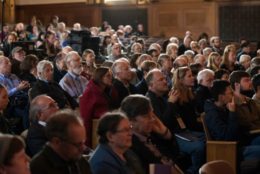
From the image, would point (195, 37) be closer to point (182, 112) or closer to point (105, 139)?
point (182, 112)

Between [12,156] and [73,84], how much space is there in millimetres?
5379

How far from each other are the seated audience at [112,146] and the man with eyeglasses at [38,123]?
864mm

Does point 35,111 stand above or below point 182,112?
above

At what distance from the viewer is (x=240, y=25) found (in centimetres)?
1759

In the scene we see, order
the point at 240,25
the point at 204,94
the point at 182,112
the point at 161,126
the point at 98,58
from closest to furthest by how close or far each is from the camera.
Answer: the point at 161,126
the point at 182,112
the point at 204,94
the point at 98,58
the point at 240,25

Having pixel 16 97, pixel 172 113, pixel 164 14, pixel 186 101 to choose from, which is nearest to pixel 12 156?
pixel 172 113

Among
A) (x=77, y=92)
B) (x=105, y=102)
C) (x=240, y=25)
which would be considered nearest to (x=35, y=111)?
(x=105, y=102)

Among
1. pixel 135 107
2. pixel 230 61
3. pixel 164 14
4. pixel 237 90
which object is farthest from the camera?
pixel 164 14

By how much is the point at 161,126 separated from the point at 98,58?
27.7ft

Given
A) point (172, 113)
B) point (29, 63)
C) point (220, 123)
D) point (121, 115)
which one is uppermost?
point (121, 115)

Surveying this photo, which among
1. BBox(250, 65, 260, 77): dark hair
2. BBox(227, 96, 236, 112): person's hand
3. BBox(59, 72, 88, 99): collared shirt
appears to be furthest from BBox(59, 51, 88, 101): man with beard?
BBox(227, 96, 236, 112): person's hand

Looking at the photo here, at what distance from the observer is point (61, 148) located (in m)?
3.10

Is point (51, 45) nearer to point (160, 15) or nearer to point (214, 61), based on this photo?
point (214, 61)

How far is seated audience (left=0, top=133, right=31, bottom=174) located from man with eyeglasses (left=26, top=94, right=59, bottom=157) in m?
1.41
